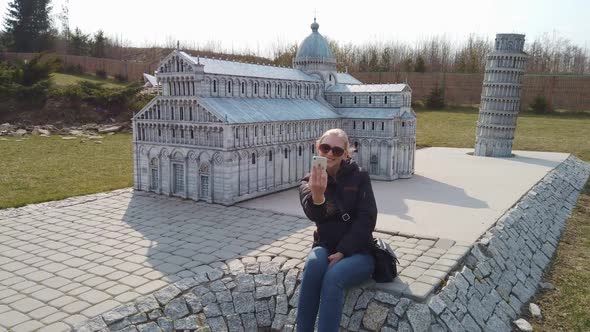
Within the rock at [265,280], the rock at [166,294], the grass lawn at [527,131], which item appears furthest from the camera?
the grass lawn at [527,131]

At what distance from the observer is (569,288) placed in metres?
15.2

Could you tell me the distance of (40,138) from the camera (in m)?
42.9

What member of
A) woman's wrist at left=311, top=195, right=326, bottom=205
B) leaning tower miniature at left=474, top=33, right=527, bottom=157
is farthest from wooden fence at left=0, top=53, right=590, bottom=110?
woman's wrist at left=311, top=195, right=326, bottom=205

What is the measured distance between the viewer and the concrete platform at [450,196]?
17.8 meters

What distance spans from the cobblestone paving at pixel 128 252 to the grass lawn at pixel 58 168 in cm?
288

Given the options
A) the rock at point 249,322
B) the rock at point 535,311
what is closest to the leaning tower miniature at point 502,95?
the rock at point 535,311

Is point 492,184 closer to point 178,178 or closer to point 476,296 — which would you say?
point 476,296

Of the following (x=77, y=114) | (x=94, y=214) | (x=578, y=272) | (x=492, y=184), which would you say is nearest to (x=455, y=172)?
(x=492, y=184)

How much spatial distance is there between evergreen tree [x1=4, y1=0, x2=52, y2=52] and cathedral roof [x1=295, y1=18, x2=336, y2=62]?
63744mm

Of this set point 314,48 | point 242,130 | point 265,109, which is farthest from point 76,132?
point 242,130

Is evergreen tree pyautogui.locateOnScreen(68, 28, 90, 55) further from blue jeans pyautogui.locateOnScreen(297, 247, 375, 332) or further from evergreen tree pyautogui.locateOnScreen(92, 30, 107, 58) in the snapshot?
blue jeans pyautogui.locateOnScreen(297, 247, 375, 332)

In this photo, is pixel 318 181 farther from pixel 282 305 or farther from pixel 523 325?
pixel 523 325

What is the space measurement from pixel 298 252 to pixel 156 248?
4718mm

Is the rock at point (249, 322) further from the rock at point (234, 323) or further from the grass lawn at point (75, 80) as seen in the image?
the grass lawn at point (75, 80)
